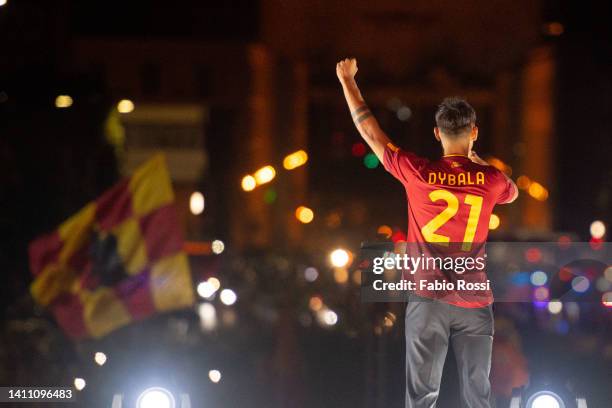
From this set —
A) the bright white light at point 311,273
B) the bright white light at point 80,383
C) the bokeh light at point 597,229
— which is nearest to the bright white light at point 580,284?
the bokeh light at point 597,229

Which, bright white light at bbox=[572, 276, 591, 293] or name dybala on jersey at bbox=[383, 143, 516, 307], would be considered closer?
name dybala on jersey at bbox=[383, 143, 516, 307]

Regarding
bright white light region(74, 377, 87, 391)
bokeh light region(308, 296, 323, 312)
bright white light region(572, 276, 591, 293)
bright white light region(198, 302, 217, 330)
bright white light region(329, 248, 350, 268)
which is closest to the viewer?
bright white light region(74, 377, 87, 391)

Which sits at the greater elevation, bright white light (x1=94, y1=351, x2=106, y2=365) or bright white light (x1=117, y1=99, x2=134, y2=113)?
bright white light (x1=117, y1=99, x2=134, y2=113)

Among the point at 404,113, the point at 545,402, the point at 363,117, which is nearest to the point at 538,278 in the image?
the point at 404,113

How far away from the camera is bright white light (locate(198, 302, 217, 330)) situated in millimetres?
13194

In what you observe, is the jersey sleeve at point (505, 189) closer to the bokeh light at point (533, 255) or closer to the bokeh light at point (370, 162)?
the bokeh light at point (533, 255)

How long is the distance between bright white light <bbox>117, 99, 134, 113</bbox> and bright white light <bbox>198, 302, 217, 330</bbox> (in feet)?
12.3

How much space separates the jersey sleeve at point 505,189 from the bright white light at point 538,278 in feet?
10.8

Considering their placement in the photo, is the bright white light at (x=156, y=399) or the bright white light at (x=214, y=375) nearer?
the bright white light at (x=156, y=399)

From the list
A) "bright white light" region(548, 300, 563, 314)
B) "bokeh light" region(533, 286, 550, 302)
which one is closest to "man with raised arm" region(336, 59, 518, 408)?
"bokeh light" region(533, 286, 550, 302)

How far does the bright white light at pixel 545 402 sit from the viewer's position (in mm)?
5617

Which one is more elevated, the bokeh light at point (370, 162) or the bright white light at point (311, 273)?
the bokeh light at point (370, 162)

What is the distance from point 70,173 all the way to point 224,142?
320 centimetres

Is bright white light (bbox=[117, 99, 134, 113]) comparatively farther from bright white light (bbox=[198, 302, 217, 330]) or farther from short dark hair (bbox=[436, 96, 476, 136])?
short dark hair (bbox=[436, 96, 476, 136])
